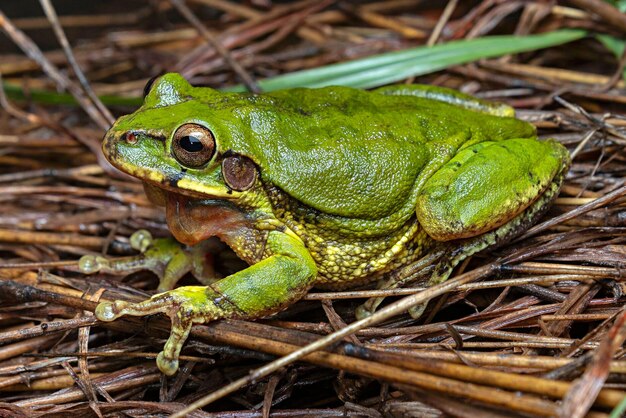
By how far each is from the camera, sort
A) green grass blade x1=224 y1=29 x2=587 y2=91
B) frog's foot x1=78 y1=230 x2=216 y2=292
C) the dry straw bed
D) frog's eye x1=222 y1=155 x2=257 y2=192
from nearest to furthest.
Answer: the dry straw bed, frog's eye x1=222 y1=155 x2=257 y2=192, frog's foot x1=78 y1=230 x2=216 y2=292, green grass blade x1=224 y1=29 x2=587 y2=91

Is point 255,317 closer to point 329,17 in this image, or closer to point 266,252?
point 266,252

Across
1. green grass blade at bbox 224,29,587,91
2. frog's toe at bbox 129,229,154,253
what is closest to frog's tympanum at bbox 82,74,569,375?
frog's toe at bbox 129,229,154,253

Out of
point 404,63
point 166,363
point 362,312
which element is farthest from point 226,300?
point 404,63

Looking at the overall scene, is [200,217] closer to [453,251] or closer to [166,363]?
[166,363]

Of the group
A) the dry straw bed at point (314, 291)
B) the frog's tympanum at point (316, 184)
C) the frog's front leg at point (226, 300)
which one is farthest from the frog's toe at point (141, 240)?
the frog's front leg at point (226, 300)

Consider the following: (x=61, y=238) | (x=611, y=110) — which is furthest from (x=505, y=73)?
(x=61, y=238)

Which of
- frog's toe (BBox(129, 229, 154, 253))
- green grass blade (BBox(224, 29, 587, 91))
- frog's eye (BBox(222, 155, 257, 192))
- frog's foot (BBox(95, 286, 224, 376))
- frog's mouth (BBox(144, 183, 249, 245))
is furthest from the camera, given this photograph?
green grass blade (BBox(224, 29, 587, 91))

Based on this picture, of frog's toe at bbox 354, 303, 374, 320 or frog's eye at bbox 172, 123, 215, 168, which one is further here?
frog's toe at bbox 354, 303, 374, 320

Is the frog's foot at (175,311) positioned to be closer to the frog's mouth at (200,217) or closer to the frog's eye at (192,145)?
the frog's mouth at (200,217)

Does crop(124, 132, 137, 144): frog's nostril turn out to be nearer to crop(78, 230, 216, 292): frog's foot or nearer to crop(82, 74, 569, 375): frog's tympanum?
crop(82, 74, 569, 375): frog's tympanum
